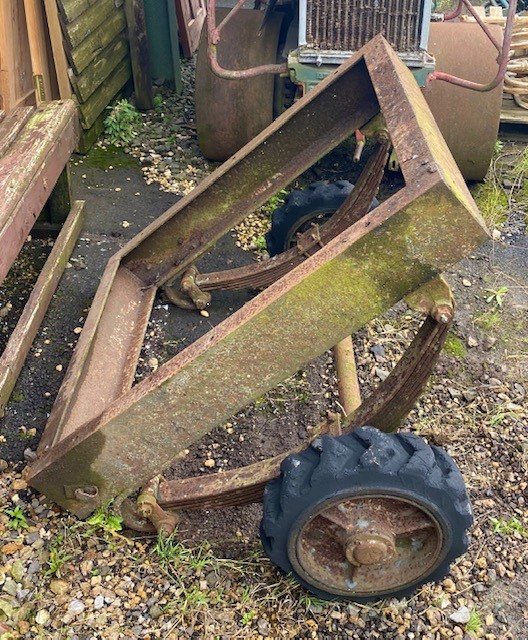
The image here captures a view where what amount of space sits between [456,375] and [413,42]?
7.10ft

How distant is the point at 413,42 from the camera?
4.23m

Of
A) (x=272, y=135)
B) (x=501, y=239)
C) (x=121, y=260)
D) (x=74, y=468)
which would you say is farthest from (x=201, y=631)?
(x=501, y=239)

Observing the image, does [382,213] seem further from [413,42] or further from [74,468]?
[413,42]

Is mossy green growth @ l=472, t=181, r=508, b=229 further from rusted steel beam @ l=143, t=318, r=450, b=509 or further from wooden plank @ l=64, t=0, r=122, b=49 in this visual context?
wooden plank @ l=64, t=0, r=122, b=49

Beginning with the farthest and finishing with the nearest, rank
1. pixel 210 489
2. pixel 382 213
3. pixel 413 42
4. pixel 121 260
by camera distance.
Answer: pixel 413 42 < pixel 121 260 < pixel 210 489 < pixel 382 213

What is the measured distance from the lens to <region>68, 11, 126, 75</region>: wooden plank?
4.85 m

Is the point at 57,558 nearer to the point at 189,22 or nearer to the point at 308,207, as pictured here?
the point at 308,207

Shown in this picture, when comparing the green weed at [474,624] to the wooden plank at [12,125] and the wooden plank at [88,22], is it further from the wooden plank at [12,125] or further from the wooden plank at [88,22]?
the wooden plank at [88,22]

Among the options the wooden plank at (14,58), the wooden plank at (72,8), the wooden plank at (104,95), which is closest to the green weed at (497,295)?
the wooden plank at (14,58)

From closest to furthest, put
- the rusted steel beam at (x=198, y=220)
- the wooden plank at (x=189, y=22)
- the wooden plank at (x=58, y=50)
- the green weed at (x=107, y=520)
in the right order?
the green weed at (x=107, y=520)
the rusted steel beam at (x=198, y=220)
the wooden plank at (x=58, y=50)
the wooden plank at (x=189, y=22)

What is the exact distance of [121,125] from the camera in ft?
18.1

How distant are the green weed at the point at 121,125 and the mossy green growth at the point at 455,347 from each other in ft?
10.3

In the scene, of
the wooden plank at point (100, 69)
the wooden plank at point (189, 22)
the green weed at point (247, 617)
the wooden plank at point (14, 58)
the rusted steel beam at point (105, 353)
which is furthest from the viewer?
the wooden plank at point (189, 22)

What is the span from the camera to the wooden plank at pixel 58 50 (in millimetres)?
4445
